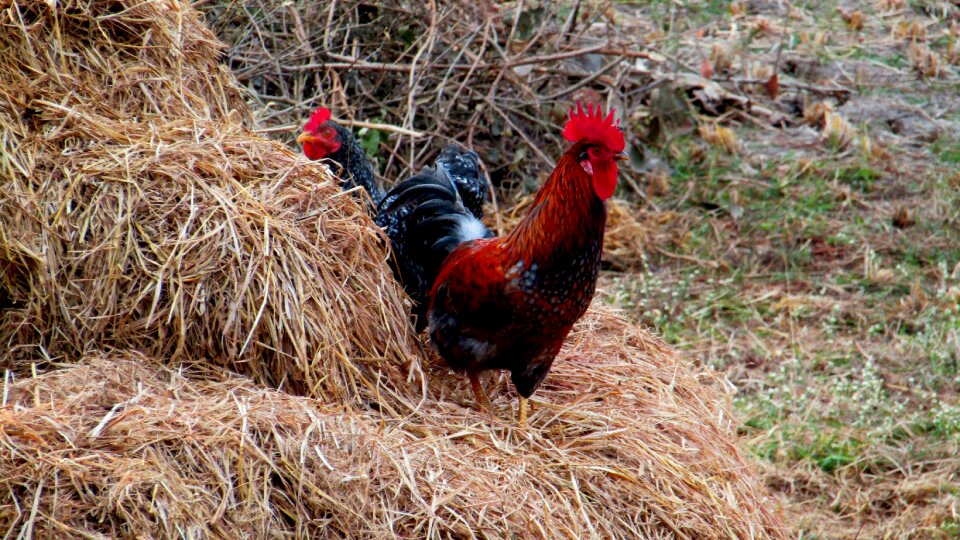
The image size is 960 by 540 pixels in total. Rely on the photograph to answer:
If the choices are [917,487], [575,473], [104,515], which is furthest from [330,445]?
[917,487]

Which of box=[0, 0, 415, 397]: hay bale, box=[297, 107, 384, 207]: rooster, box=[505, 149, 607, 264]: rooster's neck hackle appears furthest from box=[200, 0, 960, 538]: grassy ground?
box=[505, 149, 607, 264]: rooster's neck hackle

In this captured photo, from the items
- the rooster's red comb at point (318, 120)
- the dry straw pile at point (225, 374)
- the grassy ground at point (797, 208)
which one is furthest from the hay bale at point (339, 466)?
the rooster's red comb at point (318, 120)

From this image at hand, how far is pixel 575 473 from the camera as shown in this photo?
2951 mm

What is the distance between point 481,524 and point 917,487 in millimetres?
2664

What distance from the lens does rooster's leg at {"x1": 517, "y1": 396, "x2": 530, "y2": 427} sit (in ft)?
10.6

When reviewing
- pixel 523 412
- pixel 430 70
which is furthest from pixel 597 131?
pixel 430 70

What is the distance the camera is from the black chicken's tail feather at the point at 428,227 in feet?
12.6

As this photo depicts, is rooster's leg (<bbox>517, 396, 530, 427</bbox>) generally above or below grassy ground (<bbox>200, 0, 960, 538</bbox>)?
above

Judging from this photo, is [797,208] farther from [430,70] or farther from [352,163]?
[352,163]

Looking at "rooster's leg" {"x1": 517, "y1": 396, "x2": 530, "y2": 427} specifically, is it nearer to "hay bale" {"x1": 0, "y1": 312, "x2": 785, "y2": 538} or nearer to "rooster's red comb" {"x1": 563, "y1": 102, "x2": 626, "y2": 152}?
"hay bale" {"x1": 0, "y1": 312, "x2": 785, "y2": 538}

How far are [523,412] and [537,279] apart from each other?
0.43m

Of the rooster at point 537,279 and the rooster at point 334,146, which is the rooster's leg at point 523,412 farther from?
the rooster at point 334,146

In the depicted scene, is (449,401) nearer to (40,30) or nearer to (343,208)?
(343,208)

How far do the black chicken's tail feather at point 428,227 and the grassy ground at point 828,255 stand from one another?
5.06 feet
